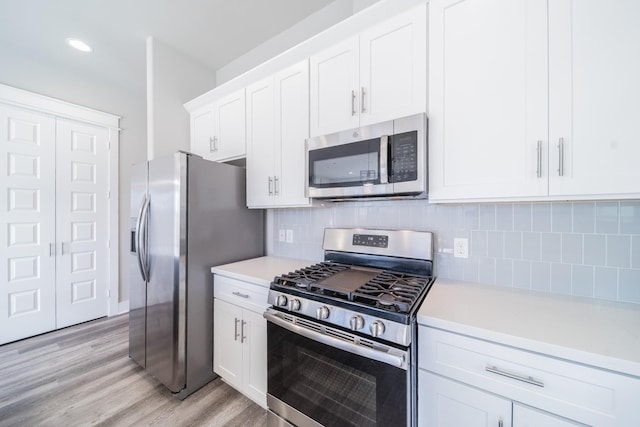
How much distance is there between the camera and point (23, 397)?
6.09ft

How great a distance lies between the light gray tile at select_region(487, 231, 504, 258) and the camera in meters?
1.42

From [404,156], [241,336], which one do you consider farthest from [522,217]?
[241,336]

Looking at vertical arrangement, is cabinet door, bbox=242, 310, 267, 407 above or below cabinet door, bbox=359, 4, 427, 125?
below

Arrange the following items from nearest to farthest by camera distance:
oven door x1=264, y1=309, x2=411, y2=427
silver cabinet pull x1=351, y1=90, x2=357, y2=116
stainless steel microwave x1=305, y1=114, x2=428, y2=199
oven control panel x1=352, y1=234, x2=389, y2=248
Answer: oven door x1=264, y1=309, x2=411, y2=427, stainless steel microwave x1=305, y1=114, x2=428, y2=199, silver cabinet pull x1=351, y1=90, x2=357, y2=116, oven control panel x1=352, y1=234, x2=389, y2=248

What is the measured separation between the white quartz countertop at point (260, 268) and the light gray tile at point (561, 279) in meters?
1.53

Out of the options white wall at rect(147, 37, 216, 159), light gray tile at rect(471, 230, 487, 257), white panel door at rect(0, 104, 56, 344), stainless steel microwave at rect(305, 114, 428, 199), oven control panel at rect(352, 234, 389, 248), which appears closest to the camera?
stainless steel microwave at rect(305, 114, 428, 199)

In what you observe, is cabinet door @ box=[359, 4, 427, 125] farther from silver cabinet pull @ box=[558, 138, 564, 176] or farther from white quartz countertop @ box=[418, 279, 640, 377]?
white quartz countertop @ box=[418, 279, 640, 377]

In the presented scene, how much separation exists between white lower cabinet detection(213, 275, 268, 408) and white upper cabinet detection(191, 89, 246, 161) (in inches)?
46.1

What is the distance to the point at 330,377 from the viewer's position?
1.21 metres

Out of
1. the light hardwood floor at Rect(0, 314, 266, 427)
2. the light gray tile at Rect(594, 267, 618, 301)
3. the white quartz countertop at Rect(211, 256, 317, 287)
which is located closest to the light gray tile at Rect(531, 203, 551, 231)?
the light gray tile at Rect(594, 267, 618, 301)

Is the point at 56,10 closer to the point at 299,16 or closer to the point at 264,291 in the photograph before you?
the point at 299,16

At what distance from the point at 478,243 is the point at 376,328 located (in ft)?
2.90

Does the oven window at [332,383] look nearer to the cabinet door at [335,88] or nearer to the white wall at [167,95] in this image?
the cabinet door at [335,88]

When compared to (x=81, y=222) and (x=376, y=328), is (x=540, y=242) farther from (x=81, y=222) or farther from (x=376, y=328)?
(x=81, y=222)
